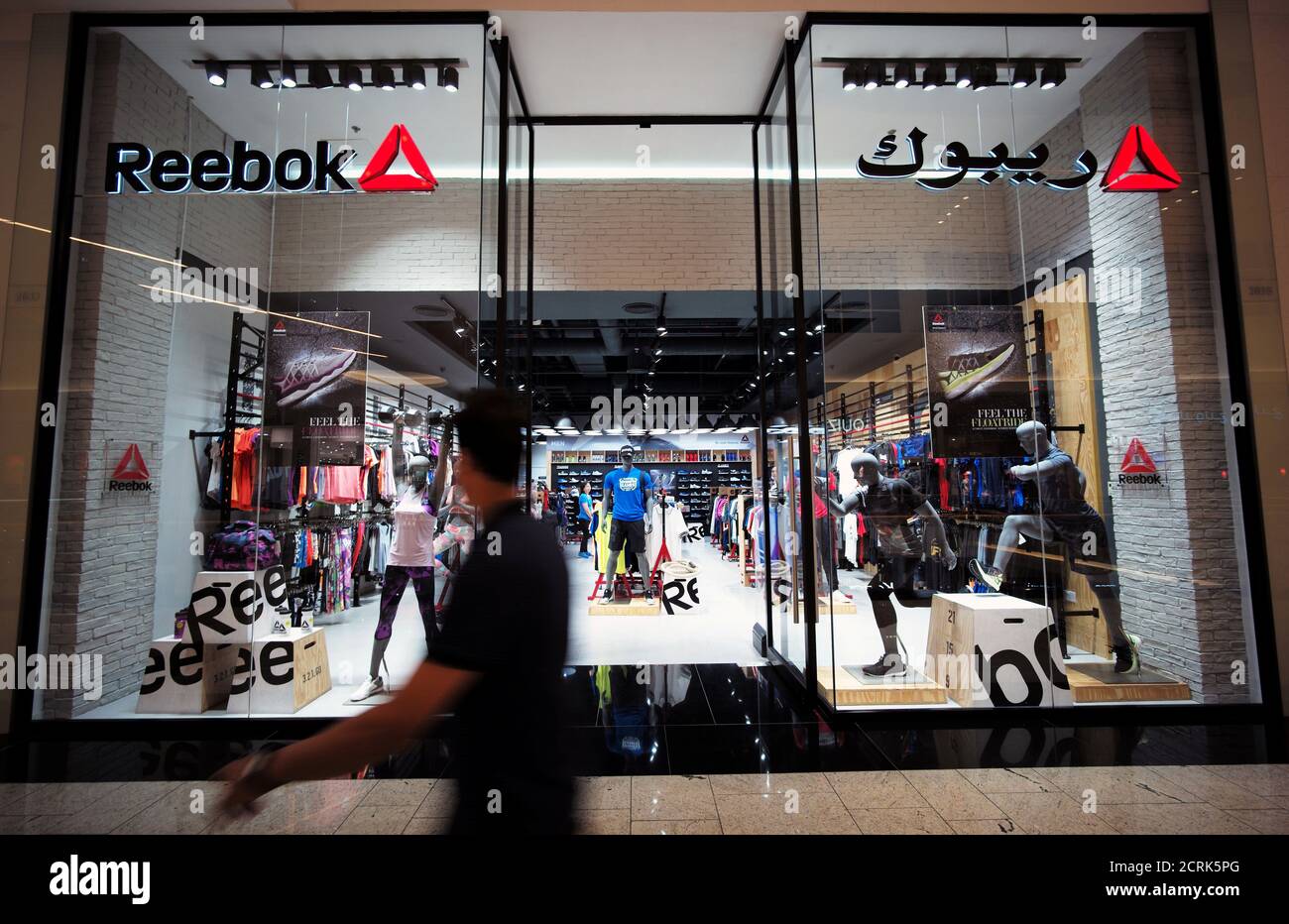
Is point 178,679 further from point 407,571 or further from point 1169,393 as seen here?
point 1169,393

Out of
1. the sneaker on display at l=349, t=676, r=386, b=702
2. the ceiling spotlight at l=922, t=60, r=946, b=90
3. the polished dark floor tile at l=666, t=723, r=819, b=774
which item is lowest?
the polished dark floor tile at l=666, t=723, r=819, b=774

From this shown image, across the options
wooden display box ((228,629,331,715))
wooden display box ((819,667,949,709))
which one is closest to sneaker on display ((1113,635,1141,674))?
wooden display box ((819,667,949,709))

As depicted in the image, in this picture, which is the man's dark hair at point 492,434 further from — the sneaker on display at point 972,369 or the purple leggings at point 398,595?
the sneaker on display at point 972,369

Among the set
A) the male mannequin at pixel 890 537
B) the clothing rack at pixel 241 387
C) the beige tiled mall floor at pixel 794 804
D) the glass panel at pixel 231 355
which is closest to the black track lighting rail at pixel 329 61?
the glass panel at pixel 231 355

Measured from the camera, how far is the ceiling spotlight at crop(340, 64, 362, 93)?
3.94 meters

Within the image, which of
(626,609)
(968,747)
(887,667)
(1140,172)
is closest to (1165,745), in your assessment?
(968,747)

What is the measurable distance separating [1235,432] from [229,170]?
22.2ft

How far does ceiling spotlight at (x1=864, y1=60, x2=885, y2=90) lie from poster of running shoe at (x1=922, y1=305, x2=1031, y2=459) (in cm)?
180

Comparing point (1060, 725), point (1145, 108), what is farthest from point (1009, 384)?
point (1060, 725)

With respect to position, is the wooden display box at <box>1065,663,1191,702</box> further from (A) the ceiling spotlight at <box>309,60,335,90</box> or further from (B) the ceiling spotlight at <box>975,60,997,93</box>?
(A) the ceiling spotlight at <box>309,60,335,90</box>

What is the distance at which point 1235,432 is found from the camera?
3.49 m

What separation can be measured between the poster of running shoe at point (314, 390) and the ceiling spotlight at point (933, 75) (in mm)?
4512
